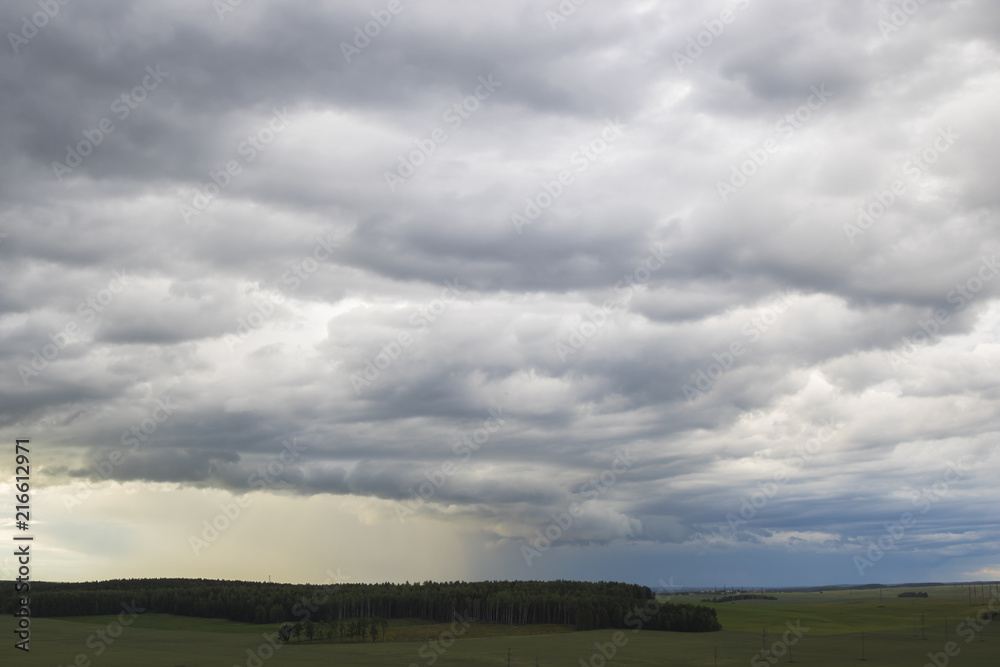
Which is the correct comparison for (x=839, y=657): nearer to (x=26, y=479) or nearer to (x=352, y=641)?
(x=352, y=641)

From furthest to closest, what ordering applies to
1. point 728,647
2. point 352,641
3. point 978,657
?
point 352,641 < point 728,647 < point 978,657

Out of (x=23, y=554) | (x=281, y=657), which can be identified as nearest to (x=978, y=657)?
(x=281, y=657)

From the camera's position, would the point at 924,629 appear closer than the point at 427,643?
No

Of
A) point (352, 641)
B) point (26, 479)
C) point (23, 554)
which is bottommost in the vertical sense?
point (352, 641)

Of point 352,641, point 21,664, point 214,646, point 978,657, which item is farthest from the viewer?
point 352,641

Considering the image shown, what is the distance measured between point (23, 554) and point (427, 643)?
11419cm

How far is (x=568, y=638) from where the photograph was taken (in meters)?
182

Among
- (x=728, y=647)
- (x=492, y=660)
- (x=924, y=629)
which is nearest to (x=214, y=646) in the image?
(x=492, y=660)

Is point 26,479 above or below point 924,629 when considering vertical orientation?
above

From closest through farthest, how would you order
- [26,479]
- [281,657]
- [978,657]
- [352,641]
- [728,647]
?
[26,479]
[978,657]
[281,657]
[728,647]
[352,641]

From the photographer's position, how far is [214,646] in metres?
174

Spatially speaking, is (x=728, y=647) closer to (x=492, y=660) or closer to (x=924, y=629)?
(x=492, y=660)

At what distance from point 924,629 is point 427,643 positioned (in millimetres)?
116827

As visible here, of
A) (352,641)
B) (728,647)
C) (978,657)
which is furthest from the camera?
(352,641)
